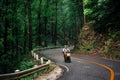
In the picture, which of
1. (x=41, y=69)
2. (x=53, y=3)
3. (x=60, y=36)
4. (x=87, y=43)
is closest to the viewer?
(x=41, y=69)

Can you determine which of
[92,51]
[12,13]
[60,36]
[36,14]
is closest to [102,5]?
[92,51]

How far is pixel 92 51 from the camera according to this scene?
3231 cm

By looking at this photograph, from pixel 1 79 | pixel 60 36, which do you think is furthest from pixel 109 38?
pixel 60 36

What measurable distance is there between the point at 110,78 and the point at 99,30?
20.4 m

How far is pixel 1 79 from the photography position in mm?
11406

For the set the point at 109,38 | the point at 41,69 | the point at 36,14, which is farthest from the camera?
the point at 36,14

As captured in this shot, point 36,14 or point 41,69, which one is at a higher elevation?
point 36,14

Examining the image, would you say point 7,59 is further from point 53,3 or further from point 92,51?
point 53,3

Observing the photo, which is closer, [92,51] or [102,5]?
[102,5]

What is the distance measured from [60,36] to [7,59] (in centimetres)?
5167

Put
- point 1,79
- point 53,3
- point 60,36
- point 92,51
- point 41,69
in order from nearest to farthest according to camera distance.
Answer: point 1,79 → point 41,69 → point 92,51 → point 53,3 → point 60,36

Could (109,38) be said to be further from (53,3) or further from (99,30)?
(53,3)

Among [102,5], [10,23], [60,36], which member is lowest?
[60,36]

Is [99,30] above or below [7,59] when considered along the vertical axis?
above
